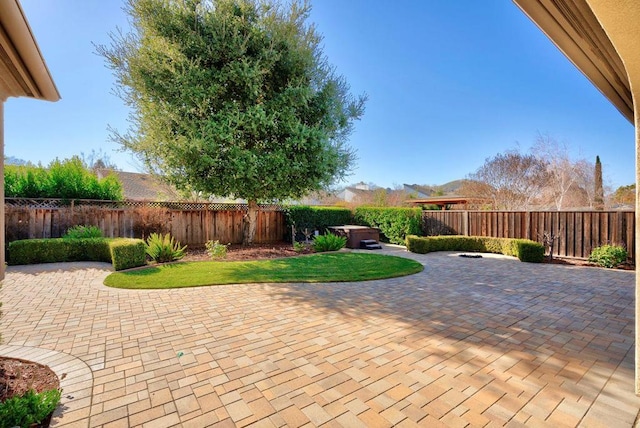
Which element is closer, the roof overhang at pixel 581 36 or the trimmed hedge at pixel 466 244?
the roof overhang at pixel 581 36

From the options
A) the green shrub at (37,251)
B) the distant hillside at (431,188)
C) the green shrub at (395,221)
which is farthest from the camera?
the distant hillside at (431,188)

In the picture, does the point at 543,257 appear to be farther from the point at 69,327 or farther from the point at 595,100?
the point at 595,100

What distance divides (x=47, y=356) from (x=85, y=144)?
25.4 metres

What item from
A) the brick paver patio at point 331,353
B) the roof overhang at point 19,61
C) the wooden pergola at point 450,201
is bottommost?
the brick paver patio at point 331,353

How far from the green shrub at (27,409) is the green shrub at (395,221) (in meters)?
12.1

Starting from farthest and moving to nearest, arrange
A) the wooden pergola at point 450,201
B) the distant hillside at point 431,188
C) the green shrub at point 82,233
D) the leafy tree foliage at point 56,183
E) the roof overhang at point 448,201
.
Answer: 1. the distant hillside at point 431,188
2. the roof overhang at point 448,201
3. the wooden pergola at point 450,201
4. the leafy tree foliage at point 56,183
5. the green shrub at point 82,233

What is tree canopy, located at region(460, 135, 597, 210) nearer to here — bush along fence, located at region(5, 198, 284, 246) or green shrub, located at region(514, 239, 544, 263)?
green shrub, located at region(514, 239, 544, 263)

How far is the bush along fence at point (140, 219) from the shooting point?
871 cm

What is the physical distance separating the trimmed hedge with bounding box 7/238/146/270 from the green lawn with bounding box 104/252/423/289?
0.49 meters

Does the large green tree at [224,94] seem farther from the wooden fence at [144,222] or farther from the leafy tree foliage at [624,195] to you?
the leafy tree foliage at [624,195]

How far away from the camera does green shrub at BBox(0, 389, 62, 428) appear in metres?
1.73

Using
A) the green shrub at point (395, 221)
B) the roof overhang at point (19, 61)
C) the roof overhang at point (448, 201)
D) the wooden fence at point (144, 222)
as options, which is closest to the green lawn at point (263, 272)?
the wooden fence at point (144, 222)

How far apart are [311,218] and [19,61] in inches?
455

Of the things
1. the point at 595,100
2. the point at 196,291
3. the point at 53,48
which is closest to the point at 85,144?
the point at 53,48
